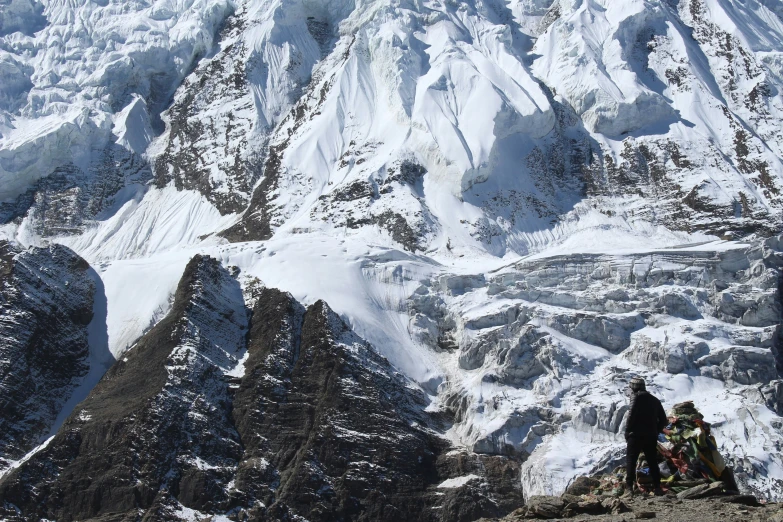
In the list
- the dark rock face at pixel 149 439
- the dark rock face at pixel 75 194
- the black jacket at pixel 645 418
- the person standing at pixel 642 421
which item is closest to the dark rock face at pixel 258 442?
the dark rock face at pixel 149 439

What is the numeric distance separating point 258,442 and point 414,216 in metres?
38.8

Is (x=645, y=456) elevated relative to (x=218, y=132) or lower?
elevated

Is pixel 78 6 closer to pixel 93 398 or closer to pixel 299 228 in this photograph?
pixel 299 228

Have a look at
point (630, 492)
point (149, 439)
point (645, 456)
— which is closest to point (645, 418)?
point (645, 456)

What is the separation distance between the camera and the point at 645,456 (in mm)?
26109

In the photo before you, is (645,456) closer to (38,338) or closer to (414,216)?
(38,338)

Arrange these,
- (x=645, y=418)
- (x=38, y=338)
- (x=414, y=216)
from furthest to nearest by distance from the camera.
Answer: (x=414, y=216) → (x=38, y=338) → (x=645, y=418)

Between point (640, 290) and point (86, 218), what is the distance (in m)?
78.3

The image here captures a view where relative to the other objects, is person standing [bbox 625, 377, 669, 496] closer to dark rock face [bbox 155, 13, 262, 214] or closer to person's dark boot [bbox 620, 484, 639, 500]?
person's dark boot [bbox 620, 484, 639, 500]

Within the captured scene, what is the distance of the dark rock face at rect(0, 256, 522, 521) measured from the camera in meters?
75.0

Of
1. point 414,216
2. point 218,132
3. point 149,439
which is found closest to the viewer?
point 149,439

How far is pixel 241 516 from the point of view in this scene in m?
73.4

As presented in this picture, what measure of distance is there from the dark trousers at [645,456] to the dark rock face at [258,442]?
4759 centimetres

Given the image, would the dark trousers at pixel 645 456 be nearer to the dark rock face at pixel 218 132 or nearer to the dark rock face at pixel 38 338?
the dark rock face at pixel 38 338
